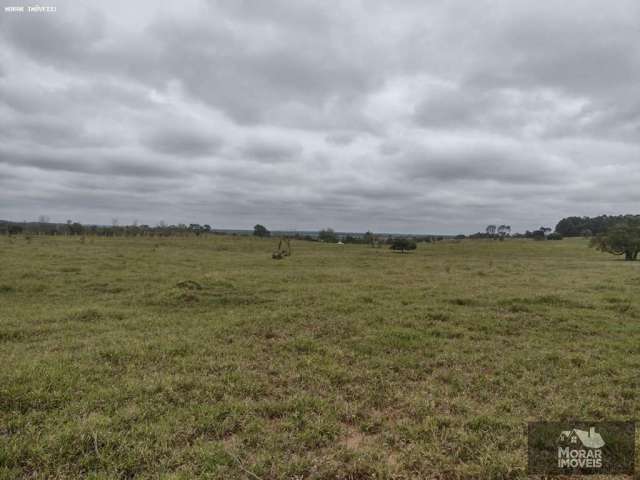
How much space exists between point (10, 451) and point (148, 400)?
153 centimetres

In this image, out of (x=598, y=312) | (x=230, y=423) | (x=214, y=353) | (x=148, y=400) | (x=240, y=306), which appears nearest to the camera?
(x=230, y=423)

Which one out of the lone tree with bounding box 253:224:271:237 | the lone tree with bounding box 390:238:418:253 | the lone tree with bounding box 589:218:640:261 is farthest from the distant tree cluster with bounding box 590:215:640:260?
the lone tree with bounding box 253:224:271:237

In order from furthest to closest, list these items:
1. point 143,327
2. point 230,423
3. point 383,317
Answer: point 383,317, point 143,327, point 230,423

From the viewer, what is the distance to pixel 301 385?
5727mm

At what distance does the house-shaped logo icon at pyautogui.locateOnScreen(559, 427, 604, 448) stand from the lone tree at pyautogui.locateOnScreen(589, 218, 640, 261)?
46112mm

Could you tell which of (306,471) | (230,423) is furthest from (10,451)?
(306,471)

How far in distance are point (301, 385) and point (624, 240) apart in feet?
159

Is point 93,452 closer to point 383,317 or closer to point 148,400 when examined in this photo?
point 148,400

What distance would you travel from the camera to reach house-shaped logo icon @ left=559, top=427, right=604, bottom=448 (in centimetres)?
407

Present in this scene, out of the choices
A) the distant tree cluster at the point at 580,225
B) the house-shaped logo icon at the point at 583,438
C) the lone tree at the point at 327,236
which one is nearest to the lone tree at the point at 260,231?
the lone tree at the point at 327,236

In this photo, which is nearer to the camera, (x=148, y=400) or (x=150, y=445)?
(x=150, y=445)

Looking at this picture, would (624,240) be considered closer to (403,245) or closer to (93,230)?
(403,245)

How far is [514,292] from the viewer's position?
46.6 ft

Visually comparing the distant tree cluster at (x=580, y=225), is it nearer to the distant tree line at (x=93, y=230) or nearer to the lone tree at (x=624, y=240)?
the lone tree at (x=624, y=240)
